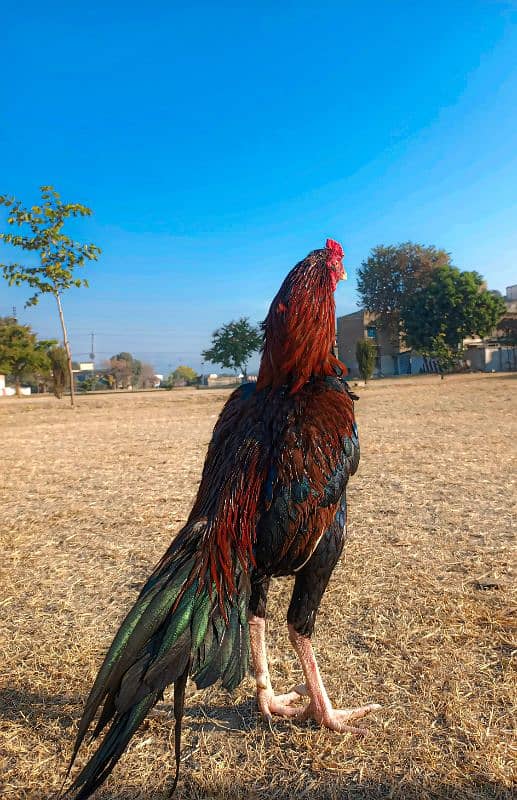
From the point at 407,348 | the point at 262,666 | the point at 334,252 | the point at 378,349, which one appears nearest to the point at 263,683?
the point at 262,666

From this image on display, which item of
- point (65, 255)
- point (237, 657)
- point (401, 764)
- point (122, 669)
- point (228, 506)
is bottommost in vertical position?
point (401, 764)

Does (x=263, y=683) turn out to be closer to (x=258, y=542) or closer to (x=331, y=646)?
(x=331, y=646)

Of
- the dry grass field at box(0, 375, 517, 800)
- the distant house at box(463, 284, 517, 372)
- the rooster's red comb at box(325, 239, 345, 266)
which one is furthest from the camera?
the distant house at box(463, 284, 517, 372)

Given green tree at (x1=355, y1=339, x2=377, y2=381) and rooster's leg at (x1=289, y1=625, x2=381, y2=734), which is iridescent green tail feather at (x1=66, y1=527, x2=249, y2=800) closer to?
rooster's leg at (x1=289, y1=625, x2=381, y2=734)

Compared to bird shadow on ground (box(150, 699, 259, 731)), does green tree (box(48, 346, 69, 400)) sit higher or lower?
higher

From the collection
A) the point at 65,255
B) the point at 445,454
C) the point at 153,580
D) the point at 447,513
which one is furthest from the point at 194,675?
the point at 65,255

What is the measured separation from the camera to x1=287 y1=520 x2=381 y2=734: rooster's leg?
208 centimetres

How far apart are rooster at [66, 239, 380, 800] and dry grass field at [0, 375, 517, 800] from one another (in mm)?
214

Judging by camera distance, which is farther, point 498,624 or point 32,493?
point 32,493

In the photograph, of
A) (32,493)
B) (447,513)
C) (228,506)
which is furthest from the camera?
(32,493)

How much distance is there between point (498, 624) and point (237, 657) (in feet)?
6.59

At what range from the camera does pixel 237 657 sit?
70.1 inches

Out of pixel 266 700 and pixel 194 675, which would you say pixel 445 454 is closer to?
pixel 266 700

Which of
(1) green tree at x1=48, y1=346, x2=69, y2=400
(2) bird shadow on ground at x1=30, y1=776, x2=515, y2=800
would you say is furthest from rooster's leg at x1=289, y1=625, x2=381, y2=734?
(1) green tree at x1=48, y1=346, x2=69, y2=400
